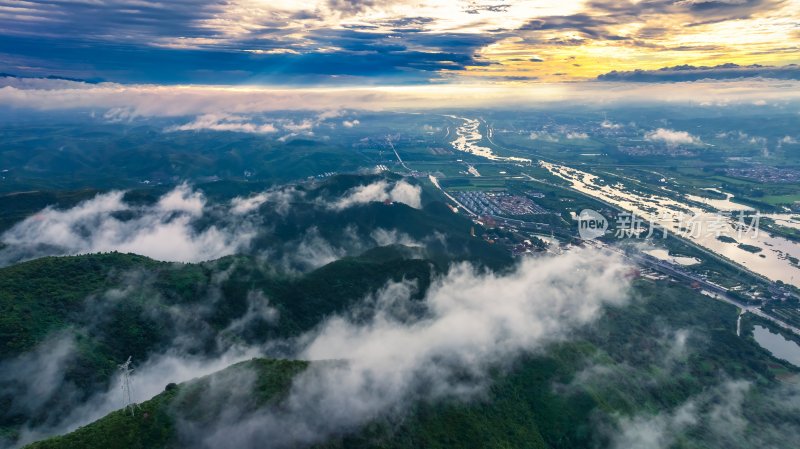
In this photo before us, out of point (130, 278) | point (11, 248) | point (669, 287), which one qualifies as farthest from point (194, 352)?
point (669, 287)

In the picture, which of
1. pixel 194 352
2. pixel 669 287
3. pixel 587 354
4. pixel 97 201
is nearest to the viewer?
pixel 194 352

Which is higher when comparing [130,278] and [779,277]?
[130,278]

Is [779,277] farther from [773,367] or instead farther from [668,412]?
[668,412]

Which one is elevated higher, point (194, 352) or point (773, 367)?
point (194, 352)

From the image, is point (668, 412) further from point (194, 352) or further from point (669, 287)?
point (194, 352)

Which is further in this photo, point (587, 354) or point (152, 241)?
point (152, 241)

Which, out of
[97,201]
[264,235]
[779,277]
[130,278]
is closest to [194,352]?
[130,278]

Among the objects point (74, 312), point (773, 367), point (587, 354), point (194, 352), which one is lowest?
point (773, 367)

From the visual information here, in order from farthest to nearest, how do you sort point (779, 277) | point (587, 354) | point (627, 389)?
point (779, 277) → point (587, 354) → point (627, 389)

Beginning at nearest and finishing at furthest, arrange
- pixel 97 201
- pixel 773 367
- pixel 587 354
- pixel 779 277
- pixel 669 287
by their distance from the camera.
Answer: pixel 587 354, pixel 773 367, pixel 669 287, pixel 779 277, pixel 97 201
